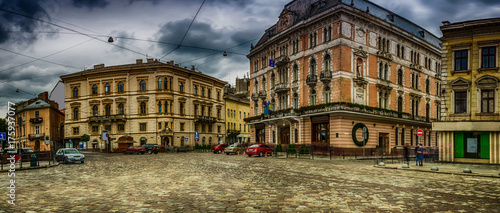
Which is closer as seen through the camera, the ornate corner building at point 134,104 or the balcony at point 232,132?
the ornate corner building at point 134,104

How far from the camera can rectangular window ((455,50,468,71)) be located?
88.5 ft

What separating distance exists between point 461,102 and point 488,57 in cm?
367

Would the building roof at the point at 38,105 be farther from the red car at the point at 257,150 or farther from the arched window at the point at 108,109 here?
the red car at the point at 257,150

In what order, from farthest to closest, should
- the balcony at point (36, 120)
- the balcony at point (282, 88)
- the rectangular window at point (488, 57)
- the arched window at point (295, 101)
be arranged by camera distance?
the balcony at point (36, 120) < the balcony at point (282, 88) < the arched window at point (295, 101) < the rectangular window at point (488, 57)

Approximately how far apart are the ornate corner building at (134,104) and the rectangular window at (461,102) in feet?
155

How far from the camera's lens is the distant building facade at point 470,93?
25609 mm

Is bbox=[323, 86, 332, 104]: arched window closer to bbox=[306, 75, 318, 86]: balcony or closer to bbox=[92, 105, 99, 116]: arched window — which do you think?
bbox=[306, 75, 318, 86]: balcony

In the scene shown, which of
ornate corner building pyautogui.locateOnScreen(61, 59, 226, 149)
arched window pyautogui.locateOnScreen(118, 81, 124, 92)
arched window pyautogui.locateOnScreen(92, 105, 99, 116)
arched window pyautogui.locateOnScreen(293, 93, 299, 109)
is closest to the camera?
arched window pyautogui.locateOnScreen(293, 93, 299, 109)

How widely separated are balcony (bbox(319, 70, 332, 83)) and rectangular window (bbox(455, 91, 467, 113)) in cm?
1349

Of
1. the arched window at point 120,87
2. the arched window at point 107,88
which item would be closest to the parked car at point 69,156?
the arched window at point 120,87

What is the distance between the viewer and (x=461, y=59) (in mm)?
27141

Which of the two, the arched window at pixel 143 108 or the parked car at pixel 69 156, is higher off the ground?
the arched window at pixel 143 108

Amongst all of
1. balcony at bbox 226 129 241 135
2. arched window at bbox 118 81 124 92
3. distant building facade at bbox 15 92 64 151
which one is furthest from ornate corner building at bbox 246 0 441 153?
distant building facade at bbox 15 92 64 151

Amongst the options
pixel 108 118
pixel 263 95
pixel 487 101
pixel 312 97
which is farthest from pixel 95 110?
pixel 487 101
